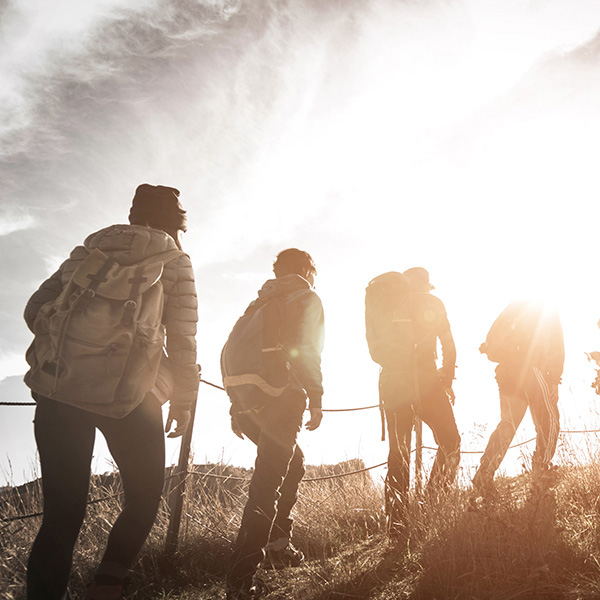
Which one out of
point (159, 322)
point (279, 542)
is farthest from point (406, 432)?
point (159, 322)

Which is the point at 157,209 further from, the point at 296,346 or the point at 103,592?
the point at 103,592

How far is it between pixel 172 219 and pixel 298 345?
1023 millimetres

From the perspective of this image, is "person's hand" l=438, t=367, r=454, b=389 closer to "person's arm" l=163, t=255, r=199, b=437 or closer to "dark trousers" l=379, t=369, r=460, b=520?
"dark trousers" l=379, t=369, r=460, b=520

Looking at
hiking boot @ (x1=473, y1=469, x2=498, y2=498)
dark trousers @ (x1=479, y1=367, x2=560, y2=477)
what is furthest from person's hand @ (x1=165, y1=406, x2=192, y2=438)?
dark trousers @ (x1=479, y1=367, x2=560, y2=477)

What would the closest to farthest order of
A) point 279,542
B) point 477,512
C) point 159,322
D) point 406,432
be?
1. point 159,322
2. point 477,512
3. point 279,542
4. point 406,432

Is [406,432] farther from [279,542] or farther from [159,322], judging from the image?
[159,322]

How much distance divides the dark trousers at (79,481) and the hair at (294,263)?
1.66m

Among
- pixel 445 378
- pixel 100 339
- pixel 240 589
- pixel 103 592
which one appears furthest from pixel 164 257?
pixel 445 378

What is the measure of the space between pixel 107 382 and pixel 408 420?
8.31ft

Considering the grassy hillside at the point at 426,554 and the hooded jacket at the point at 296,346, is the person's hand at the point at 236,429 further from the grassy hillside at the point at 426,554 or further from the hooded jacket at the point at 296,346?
the grassy hillside at the point at 426,554

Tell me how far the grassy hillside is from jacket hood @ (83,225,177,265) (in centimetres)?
190

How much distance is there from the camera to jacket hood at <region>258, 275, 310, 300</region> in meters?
→ 3.23

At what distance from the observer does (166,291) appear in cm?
228

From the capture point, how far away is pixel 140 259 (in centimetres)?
222
